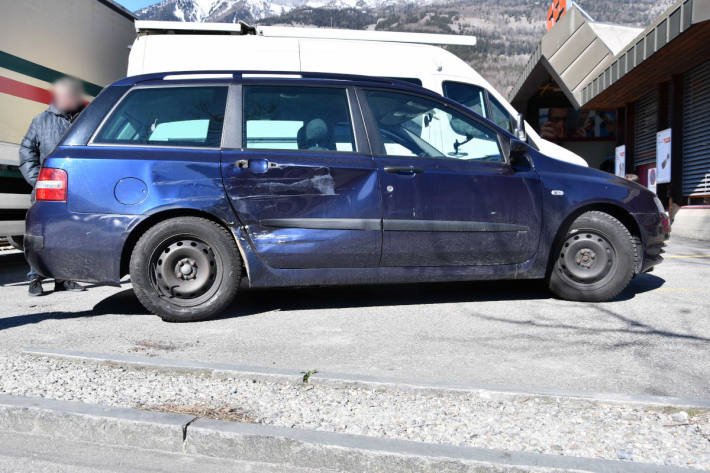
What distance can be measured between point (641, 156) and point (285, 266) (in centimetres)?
1704

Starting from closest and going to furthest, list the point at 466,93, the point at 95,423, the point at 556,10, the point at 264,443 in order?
the point at 264,443, the point at 95,423, the point at 466,93, the point at 556,10

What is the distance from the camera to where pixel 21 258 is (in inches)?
377

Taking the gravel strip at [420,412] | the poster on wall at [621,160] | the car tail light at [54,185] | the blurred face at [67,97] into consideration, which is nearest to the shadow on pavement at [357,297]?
the car tail light at [54,185]

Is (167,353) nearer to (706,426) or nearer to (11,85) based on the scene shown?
(706,426)

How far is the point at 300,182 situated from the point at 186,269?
101cm

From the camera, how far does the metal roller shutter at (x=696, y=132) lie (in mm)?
13633

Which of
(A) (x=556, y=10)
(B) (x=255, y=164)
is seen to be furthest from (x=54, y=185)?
(A) (x=556, y=10)

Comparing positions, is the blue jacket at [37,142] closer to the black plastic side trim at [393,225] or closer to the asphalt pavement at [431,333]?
the asphalt pavement at [431,333]

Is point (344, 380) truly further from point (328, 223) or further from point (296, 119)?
point (296, 119)

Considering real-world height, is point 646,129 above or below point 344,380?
above

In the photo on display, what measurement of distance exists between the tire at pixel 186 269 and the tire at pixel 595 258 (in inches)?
99.7

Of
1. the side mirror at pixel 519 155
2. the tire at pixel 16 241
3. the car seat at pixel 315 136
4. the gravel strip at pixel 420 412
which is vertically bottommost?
the gravel strip at pixel 420 412

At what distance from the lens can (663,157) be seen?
15.0 metres

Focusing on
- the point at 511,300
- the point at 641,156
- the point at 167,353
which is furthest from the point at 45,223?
the point at 641,156
